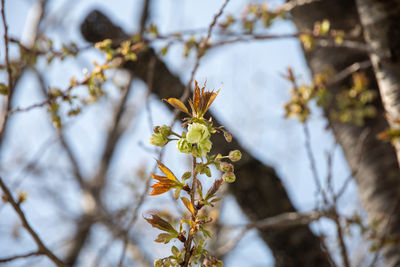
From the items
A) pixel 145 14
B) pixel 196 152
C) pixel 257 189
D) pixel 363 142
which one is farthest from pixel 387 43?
pixel 145 14

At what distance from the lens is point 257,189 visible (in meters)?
1.63

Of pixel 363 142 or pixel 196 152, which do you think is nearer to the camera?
pixel 196 152

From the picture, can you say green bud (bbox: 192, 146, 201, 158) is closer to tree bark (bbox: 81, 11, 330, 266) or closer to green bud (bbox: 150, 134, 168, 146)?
green bud (bbox: 150, 134, 168, 146)

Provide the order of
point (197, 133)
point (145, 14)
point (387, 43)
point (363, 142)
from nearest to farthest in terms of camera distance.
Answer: point (197, 133), point (387, 43), point (363, 142), point (145, 14)

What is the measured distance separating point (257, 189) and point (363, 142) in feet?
1.81

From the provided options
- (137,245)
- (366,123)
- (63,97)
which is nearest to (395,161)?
(366,123)

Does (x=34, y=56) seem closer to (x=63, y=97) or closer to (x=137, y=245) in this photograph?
(x=63, y=97)

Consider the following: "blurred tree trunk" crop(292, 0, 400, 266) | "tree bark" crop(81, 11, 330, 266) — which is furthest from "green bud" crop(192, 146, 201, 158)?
"blurred tree trunk" crop(292, 0, 400, 266)

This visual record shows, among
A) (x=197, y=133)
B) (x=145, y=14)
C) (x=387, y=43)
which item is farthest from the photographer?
(x=145, y=14)

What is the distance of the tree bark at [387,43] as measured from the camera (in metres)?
1.07

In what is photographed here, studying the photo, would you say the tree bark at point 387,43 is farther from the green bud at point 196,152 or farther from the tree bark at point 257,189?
the green bud at point 196,152

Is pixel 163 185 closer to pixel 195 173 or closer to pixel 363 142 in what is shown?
pixel 195 173

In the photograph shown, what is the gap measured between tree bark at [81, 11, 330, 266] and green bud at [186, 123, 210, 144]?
39.5 inches

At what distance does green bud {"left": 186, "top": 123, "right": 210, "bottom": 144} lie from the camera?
0.43 meters
